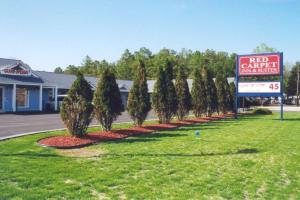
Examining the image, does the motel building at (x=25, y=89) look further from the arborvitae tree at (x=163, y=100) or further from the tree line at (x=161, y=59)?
the tree line at (x=161, y=59)

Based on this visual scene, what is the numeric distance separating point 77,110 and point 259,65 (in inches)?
776

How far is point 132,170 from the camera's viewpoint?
8.34 metres

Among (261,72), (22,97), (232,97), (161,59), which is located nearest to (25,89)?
(22,97)

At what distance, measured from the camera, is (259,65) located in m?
29.0

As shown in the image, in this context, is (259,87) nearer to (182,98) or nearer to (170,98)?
(182,98)

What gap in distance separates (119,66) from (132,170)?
92.0 m

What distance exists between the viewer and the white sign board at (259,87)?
2849cm

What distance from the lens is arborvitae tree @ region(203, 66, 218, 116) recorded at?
29.2 metres

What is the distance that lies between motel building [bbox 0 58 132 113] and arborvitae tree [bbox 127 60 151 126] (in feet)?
57.2

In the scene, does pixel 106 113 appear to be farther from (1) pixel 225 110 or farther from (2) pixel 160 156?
(1) pixel 225 110

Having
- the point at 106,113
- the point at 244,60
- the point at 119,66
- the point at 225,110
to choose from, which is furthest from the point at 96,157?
the point at 119,66

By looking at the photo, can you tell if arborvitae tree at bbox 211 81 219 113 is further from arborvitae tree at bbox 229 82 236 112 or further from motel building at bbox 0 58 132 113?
motel building at bbox 0 58 132 113

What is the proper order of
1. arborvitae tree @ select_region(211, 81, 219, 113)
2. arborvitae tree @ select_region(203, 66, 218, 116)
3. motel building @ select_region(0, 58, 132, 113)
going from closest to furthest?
arborvitae tree @ select_region(203, 66, 218, 116) < arborvitae tree @ select_region(211, 81, 219, 113) < motel building @ select_region(0, 58, 132, 113)

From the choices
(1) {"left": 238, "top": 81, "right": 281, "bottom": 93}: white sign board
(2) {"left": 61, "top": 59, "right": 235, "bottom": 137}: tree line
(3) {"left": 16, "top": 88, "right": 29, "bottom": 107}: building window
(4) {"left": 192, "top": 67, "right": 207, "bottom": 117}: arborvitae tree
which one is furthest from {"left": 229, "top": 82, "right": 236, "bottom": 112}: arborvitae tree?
(3) {"left": 16, "top": 88, "right": 29, "bottom": 107}: building window
